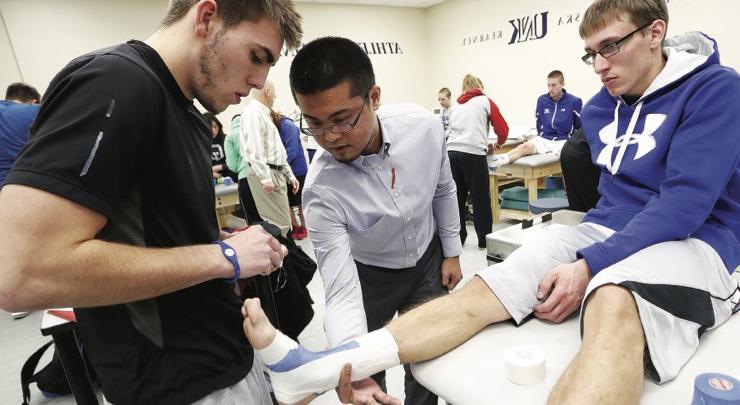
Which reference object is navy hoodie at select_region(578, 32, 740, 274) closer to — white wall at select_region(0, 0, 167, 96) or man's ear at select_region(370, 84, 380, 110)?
man's ear at select_region(370, 84, 380, 110)

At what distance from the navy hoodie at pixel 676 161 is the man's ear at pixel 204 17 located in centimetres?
100

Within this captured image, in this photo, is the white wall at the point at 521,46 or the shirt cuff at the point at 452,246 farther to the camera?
the white wall at the point at 521,46

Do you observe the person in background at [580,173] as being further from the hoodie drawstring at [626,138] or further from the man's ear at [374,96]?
the man's ear at [374,96]

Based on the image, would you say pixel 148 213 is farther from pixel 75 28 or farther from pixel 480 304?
pixel 75 28

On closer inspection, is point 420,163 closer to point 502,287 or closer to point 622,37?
point 502,287

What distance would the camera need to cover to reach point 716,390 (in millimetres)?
570

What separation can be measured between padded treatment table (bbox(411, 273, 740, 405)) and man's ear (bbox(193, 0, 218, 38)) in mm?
833

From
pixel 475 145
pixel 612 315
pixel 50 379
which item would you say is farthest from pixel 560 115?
pixel 50 379

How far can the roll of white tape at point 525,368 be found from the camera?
77cm

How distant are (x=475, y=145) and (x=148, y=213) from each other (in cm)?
302

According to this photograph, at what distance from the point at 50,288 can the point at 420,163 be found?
3.25ft

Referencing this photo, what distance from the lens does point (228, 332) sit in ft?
2.93

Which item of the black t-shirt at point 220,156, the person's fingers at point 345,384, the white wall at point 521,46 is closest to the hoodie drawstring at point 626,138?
the person's fingers at point 345,384

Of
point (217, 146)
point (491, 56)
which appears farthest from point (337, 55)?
point (491, 56)
